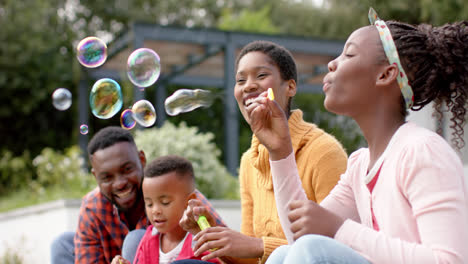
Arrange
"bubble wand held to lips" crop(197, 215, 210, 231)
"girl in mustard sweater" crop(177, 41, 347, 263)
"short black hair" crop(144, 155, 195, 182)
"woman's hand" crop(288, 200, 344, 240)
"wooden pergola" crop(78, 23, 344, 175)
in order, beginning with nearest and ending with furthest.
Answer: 1. "woman's hand" crop(288, 200, 344, 240)
2. "bubble wand held to lips" crop(197, 215, 210, 231)
3. "girl in mustard sweater" crop(177, 41, 347, 263)
4. "short black hair" crop(144, 155, 195, 182)
5. "wooden pergola" crop(78, 23, 344, 175)

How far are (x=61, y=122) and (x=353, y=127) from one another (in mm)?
6396

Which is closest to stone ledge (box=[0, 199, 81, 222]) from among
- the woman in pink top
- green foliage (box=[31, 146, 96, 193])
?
green foliage (box=[31, 146, 96, 193])

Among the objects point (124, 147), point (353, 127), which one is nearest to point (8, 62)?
point (353, 127)

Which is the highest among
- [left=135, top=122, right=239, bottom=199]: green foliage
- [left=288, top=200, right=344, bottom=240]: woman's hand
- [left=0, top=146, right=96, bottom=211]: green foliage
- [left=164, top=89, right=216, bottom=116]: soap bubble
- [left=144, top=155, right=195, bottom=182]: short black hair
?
[left=164, top=89, right=216, bottom=116]: soap bubble

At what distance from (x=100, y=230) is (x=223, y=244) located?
48.6 inches

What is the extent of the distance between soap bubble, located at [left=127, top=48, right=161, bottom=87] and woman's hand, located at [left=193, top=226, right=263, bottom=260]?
133 centimetres

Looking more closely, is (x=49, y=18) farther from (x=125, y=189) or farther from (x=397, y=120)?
(x=397, y=120)

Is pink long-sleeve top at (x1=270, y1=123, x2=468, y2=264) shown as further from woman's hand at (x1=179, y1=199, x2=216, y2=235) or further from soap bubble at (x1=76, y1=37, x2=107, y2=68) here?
soap bubble at (x1=76, y1=37, x2=107, y2=68)

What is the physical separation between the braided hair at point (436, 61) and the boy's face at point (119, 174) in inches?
65.1

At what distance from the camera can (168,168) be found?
2652mm

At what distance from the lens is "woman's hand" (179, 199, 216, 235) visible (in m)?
2.11

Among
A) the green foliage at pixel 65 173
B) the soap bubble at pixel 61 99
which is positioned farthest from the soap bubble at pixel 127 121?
the green foliage at pixel 65 173

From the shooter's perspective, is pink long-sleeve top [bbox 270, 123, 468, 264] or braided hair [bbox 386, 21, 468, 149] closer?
pink long-sleeve top [bbox 270, 123, 468, 264]

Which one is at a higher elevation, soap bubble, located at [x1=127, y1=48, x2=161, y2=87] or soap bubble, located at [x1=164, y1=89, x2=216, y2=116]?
soap bubble, located at [x1=127, y1=48, x2=161, y2=87]
